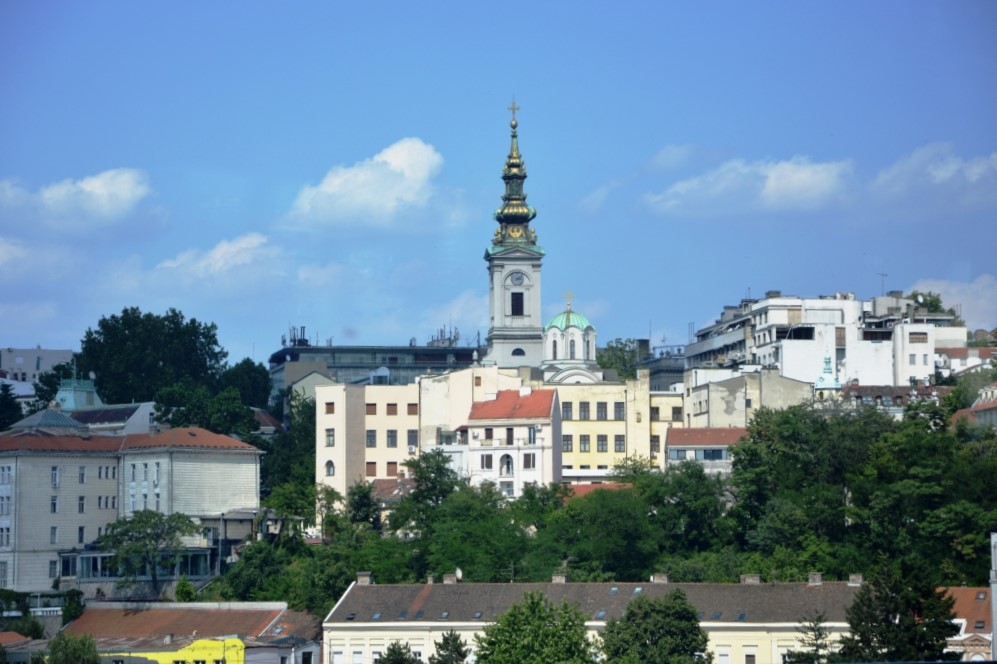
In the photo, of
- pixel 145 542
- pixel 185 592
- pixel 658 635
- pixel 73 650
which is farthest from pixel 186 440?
pixel 658 635

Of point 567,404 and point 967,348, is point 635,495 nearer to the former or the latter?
point 567,404

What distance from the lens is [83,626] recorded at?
92125 millimetres

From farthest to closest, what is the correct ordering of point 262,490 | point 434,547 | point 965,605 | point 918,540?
point 262,490
point 434,547
point 918,540
point 965,605

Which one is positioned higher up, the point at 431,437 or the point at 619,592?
the point at 431,437

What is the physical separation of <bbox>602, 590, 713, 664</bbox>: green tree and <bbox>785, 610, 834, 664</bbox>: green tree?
333 centimetres

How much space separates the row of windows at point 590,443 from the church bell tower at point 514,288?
2396 centimetres

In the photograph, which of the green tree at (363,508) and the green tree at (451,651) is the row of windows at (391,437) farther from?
the green tree at (451,651)

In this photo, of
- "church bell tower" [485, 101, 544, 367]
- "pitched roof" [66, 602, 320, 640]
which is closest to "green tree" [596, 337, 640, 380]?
"church bell tower" [485, 101, 544, 367]

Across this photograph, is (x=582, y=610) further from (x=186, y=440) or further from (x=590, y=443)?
(x=186, y=440)

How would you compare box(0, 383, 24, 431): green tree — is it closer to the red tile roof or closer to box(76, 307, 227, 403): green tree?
box(76, 307, 227, 403): green tree

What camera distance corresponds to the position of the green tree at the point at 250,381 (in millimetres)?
141375

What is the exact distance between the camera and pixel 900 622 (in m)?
69.1

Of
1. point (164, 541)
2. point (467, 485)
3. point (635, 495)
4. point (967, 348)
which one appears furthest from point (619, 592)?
point (967, 348)

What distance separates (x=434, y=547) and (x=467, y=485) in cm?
907
